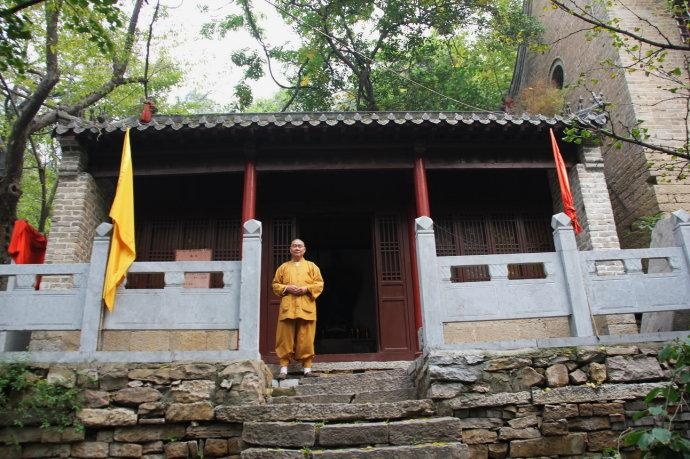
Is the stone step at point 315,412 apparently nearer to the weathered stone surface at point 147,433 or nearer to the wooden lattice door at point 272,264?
the weathered stone surface at point 147,433

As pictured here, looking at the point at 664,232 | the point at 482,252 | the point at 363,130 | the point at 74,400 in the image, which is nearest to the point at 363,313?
the point at 482,252

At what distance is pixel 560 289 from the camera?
4973 millimetres

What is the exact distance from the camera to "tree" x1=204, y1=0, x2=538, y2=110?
14.3 metres

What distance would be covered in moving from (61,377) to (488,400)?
3619 mm

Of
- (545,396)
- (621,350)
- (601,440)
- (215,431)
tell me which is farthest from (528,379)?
(215,431)

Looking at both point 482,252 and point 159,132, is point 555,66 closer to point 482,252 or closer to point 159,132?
point 482,252

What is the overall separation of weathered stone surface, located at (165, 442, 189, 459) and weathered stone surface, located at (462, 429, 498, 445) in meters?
2.27

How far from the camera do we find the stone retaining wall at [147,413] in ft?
14.1

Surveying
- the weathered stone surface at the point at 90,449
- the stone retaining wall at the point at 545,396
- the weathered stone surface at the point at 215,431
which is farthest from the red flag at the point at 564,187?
the weathered stone surface at the point at 90,449

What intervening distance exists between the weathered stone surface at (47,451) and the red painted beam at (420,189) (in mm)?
4782

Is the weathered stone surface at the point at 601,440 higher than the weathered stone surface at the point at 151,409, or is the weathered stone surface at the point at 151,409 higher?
the weathered stone surface at the point at 151,409

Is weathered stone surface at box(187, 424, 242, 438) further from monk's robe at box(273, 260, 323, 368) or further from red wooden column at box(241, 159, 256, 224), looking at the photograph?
red wooden column at box(241, 159, 256, 224)

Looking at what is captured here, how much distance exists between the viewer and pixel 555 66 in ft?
40.0

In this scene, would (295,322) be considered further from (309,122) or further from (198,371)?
(309,122)
